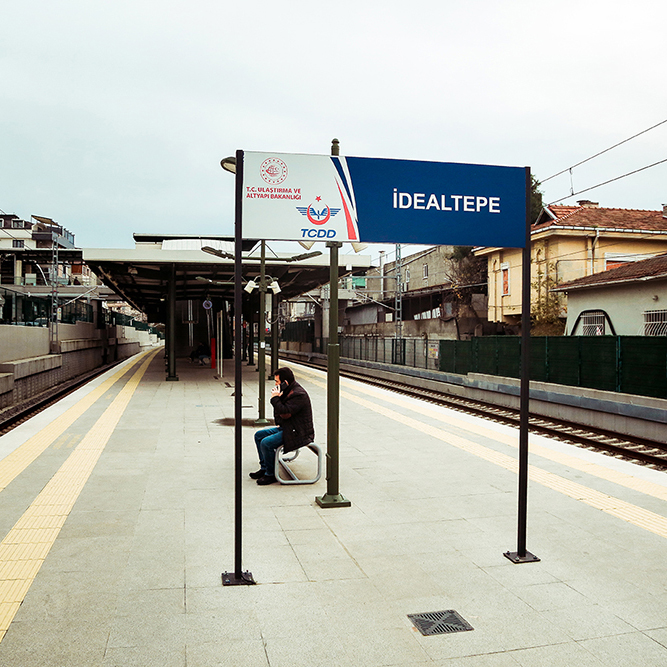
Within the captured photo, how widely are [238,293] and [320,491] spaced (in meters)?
3.36

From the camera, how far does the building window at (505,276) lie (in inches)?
1273

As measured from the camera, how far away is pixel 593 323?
22.4 m

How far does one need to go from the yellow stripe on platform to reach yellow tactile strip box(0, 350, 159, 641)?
49 cm

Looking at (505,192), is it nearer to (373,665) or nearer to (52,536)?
(373,665)

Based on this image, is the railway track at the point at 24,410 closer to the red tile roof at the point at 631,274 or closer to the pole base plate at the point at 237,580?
the pole base plate at the point at 237,580

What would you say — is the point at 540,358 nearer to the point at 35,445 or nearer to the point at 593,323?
the point at 593,323

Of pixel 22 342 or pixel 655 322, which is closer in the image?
pixel 655 322

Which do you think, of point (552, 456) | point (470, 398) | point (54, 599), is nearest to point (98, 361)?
point (470, 398)

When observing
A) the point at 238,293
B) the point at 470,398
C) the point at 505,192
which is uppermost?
the point at 505,192

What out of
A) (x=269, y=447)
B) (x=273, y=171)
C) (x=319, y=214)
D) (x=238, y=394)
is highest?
(x=273, y=171)

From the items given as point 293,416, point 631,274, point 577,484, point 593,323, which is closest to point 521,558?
point 577,484

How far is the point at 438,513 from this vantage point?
6031 mm

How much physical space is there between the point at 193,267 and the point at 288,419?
1816cm

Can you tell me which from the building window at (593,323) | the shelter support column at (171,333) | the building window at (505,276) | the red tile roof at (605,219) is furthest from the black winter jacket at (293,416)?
the building window at (505,276)
